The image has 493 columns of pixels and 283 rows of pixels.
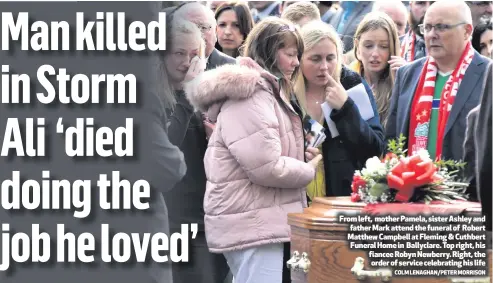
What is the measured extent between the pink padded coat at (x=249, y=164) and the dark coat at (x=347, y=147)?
0.46m

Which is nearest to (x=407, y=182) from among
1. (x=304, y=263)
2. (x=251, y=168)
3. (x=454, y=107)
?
(x=304, y=263)

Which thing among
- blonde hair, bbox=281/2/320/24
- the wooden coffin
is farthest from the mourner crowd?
blonde hair, bbox=281/2/320/24

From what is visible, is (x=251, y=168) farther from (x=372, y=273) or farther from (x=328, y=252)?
(x=372, y=273)

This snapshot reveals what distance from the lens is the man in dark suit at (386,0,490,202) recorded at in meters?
7.29

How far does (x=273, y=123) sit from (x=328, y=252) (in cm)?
122

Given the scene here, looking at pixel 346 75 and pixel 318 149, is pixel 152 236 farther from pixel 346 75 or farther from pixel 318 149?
pixel 346 75

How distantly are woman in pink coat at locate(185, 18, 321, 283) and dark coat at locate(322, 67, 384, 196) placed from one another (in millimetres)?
409

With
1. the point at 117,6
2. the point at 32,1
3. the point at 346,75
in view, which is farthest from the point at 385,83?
the point at 32,1

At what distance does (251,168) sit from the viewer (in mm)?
7004

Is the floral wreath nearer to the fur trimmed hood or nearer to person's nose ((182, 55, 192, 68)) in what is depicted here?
the fur trimmed hood

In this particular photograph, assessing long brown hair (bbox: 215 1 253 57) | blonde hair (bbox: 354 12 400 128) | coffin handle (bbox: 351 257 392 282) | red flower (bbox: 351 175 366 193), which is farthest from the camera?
Result: long brown hair (bbox: 215 1 253 57)

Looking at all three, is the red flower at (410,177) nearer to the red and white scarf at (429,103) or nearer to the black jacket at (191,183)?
the red and white scarf at (429,103)

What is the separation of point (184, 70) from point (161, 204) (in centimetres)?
110

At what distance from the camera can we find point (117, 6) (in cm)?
757
